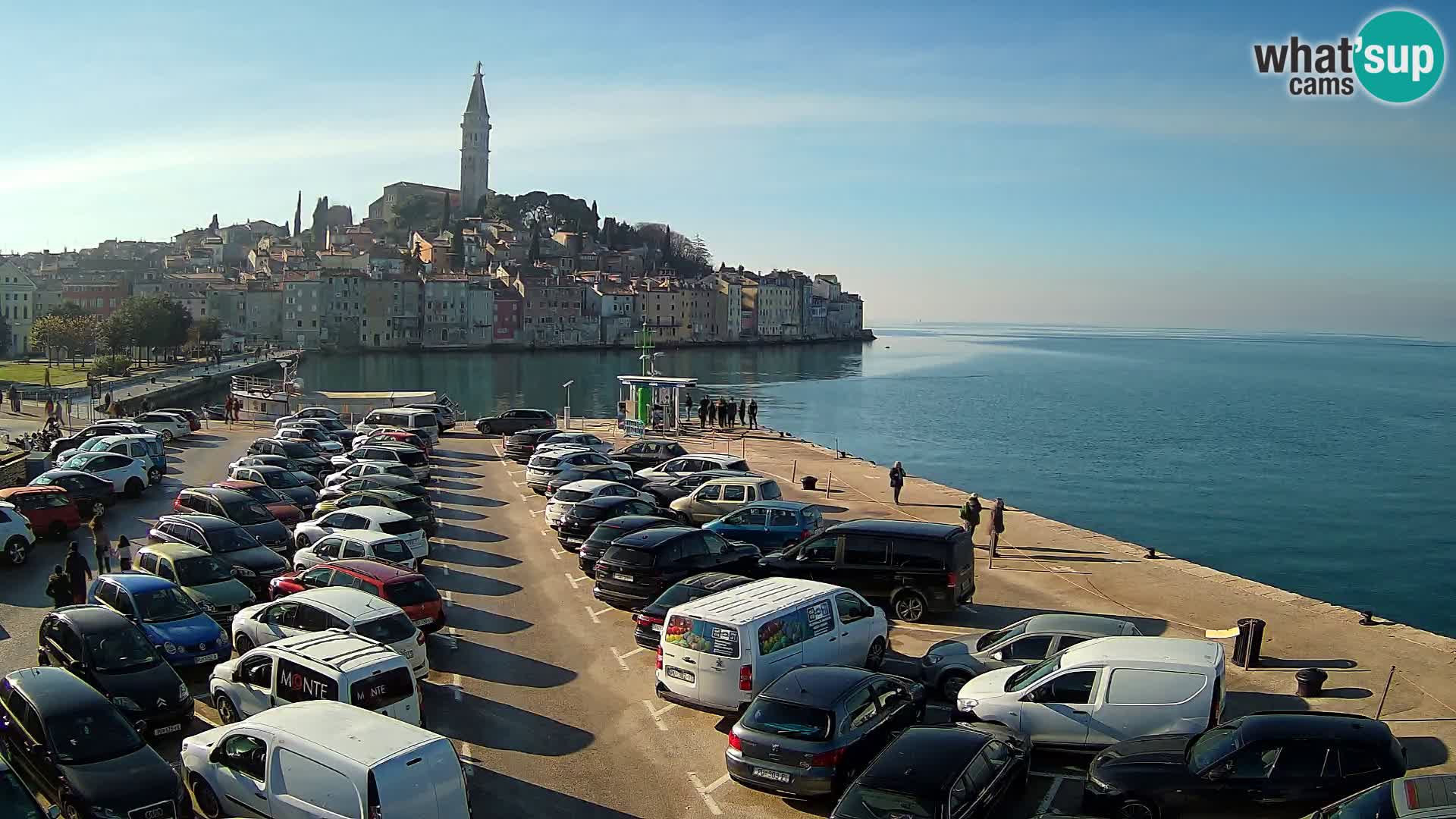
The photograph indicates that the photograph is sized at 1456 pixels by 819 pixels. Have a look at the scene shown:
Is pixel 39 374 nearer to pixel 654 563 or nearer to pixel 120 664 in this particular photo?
pixel 654 563

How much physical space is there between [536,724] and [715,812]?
3006mm

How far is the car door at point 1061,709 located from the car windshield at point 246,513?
1489 cm

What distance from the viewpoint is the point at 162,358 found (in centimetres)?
10169

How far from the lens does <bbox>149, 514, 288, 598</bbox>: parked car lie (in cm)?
1673

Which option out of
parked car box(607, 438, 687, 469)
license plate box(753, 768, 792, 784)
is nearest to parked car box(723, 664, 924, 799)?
license plate box(753, 768, 792, 784)

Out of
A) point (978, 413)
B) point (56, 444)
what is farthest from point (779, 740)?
point (978, 413)

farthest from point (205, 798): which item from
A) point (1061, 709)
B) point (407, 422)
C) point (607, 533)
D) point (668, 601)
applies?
point (407, 422)

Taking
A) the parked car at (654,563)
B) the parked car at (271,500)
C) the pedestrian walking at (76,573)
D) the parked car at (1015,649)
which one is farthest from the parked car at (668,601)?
the parked car at (271,500)

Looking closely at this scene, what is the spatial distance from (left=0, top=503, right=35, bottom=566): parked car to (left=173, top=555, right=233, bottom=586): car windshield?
561 centimetres

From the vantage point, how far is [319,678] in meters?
10.2

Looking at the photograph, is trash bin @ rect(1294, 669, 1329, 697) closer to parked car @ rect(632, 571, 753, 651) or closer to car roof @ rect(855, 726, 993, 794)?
car roof @ rect(855, 726, 993, 794)

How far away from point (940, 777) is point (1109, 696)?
9.31 ft

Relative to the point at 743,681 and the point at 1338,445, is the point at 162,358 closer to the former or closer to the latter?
the point at 1338,445

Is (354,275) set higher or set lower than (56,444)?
higher
